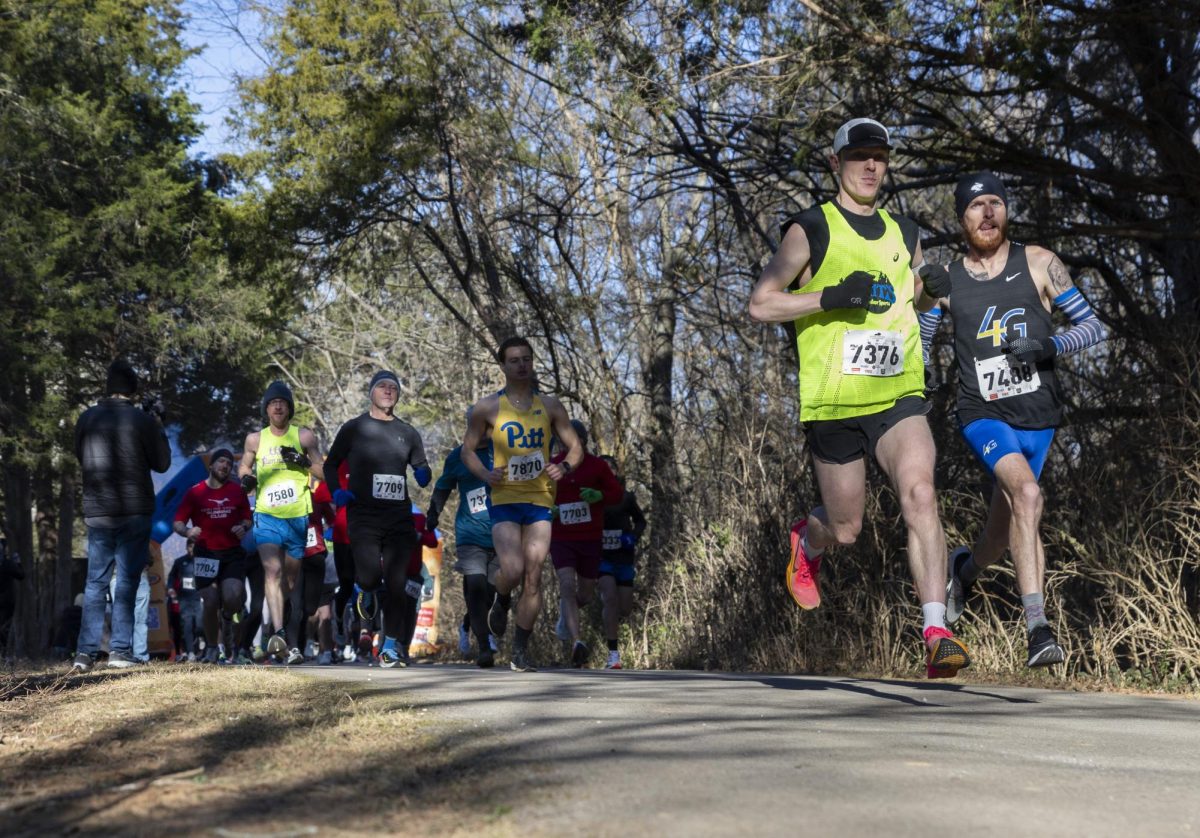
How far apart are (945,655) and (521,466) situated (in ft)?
15.0

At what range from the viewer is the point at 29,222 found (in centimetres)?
2788

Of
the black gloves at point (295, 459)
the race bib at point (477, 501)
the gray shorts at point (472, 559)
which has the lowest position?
the gray shorts at point (472, 559)

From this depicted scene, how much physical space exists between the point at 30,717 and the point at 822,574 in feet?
21.3

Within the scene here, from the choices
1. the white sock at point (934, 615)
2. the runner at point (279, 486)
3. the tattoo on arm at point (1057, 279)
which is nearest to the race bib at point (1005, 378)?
the tattoo on arm at point (1057, 279)

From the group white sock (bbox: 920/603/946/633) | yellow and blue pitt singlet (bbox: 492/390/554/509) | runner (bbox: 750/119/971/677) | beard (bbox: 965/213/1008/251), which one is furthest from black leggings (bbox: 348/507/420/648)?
white sock (bbox: 920/603/946/633)

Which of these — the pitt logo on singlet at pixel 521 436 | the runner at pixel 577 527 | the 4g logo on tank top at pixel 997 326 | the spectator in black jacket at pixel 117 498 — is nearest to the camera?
the 4g logo on tank top at pixel 997 326

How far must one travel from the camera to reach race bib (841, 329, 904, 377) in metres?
6.90

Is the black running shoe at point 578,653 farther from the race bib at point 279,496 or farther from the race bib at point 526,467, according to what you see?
the race bib at point 526,467

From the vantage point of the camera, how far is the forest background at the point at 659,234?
9.97 meters

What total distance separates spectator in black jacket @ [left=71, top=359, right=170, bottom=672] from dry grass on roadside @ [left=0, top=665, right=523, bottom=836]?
4.49 meters

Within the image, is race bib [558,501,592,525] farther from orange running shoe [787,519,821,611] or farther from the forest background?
orange running shoe [787,519,821,611]

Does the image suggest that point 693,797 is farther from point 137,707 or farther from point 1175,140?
point 1175,140

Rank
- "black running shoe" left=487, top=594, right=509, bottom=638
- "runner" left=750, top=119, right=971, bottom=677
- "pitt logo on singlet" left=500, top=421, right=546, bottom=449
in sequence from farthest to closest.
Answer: "black running shoe" left=487, top=594, right=509, bottom=638, "pitt logo on singlet" left=500, top=421, right=546, bottom=449, "runner" left=750, top=119, right=971, bottom=677

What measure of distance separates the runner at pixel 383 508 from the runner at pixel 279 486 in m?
1.28
